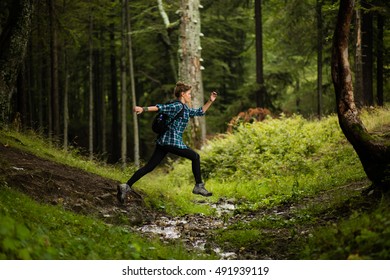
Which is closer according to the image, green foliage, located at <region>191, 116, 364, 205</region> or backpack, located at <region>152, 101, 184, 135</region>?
backpack, located at <region>152, 101, 184, 135</region>

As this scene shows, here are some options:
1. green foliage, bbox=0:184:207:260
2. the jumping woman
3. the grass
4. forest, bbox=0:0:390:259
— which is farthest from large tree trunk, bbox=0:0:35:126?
green foliage, bbox=0:184:207:260

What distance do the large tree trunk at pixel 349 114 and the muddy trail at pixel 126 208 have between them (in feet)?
2.88

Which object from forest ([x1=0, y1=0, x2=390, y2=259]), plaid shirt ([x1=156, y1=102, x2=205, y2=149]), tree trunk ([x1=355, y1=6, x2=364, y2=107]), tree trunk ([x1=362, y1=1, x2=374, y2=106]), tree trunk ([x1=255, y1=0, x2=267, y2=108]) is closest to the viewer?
forest ([x1=0, y1=0, x2=390, y2=259])

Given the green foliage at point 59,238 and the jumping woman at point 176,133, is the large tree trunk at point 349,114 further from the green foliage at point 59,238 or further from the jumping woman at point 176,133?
the green foliage at point 59,238

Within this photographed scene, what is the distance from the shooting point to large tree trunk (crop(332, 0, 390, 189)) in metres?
7.11

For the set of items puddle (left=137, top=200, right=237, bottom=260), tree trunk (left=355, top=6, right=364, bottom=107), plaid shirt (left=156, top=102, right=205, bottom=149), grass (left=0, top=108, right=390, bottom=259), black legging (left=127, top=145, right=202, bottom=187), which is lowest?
puddle (left=137, top=200, right=237, bottom=260)

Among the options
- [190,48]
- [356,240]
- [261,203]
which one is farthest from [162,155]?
[190,48]

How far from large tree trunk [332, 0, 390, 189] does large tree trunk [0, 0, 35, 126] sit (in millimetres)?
8688

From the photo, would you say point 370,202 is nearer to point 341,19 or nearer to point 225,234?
point 225,234

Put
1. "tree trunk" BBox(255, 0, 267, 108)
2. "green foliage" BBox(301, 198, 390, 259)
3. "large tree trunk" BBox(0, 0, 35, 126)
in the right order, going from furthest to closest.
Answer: "tree trunk" BBox(255, 0, 267, 108) < "large tree trunk" BBox(0, 0, 35, 126) < "green foliage" BBox(301, 198, 390, 259)

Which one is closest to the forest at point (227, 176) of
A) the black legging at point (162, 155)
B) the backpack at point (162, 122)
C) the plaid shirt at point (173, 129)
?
the black legging at point (162, 155)

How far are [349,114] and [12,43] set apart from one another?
9.20 meters

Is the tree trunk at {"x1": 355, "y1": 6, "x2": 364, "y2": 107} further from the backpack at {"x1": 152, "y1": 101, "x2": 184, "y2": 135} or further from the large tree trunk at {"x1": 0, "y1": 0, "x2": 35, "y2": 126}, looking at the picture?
the large tree trunk at {"x1": 0, "y1": 0, "x2": 35, "y2": 126}
